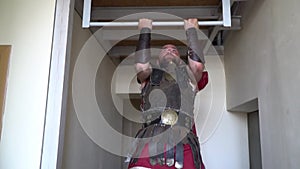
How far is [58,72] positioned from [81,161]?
99cm

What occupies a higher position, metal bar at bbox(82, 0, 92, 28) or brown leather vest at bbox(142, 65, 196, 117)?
metal bar at bbox(82, 0, 92, 28)

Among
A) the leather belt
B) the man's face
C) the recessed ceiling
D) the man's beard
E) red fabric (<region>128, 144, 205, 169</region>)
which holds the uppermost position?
the recessed ceiling

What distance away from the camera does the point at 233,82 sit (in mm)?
3014

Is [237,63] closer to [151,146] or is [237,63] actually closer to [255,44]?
[255,44]

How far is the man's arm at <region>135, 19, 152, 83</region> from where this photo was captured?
6.63ft

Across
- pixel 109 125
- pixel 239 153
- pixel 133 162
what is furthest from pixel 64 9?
pixel 239 153

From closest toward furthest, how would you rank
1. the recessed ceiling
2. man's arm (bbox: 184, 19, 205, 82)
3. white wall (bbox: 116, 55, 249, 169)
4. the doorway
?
man's arm (bbox: 184, 19, 205, 82) → the recessed ceiling → the doorway → white wall (bbox: 116, 55, 249, 169)

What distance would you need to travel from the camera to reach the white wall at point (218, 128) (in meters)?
3.23

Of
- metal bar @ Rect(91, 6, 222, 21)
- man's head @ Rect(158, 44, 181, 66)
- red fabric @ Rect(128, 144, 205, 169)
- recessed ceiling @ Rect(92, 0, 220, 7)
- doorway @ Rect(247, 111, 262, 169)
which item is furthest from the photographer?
doorway @ Rect(247, 111, 262, 169)

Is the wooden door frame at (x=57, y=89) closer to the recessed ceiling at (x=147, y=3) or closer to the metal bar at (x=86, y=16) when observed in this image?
the metal bar at (x=86, y=16)

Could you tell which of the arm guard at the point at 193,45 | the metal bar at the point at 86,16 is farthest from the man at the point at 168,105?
the metal bar at the point at 86,16

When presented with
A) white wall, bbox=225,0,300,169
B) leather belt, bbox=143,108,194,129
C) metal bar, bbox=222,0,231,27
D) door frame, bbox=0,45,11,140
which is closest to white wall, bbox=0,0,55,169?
door frame, bbox=0,45,11,140

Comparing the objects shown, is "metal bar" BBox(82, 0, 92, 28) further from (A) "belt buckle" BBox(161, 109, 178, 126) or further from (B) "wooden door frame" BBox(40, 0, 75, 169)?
(A) "belt buckle" BBox(161, 109, 178, 126)

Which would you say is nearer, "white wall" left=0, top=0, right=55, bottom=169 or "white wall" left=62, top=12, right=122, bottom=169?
"white wall" left=0, top=0, right=55, bottom=169
